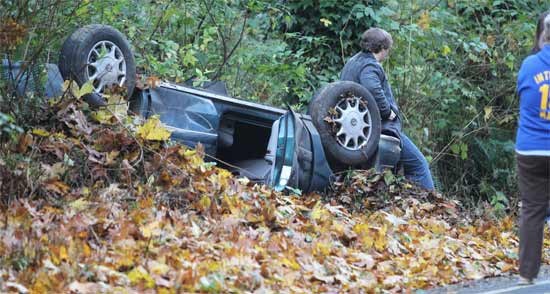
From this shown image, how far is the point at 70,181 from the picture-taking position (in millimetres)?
8273

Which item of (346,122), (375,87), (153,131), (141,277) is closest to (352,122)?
(346,122)

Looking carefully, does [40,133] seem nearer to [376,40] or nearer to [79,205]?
[79,205]

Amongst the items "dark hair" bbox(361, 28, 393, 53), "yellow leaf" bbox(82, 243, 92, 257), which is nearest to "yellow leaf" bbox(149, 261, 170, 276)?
"yellow leaf" bbox(82, 243, 92, 257)

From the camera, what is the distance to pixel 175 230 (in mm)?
7406

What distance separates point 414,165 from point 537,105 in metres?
4.54

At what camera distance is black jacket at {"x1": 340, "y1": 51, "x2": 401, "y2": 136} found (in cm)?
1146

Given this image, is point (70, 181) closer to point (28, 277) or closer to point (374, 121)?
point (28, 277)

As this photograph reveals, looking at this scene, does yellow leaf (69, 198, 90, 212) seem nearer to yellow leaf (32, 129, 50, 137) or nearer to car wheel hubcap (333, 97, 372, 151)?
yellow leaf (32, 129, 50, 137)

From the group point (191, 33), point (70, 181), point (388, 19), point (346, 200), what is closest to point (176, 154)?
point (70, 181)

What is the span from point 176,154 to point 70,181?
1089 millimetres

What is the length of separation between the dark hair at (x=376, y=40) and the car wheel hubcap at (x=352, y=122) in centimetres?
87

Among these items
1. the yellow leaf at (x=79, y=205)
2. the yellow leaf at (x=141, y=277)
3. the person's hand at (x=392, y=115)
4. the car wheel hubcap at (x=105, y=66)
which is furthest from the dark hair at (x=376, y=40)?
the yellow leaf at (x=141, y=277)

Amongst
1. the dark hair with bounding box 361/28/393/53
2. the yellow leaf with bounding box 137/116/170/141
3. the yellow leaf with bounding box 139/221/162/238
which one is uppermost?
the dark hair with bounding box 361/28/393/53

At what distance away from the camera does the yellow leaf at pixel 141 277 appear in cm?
623
